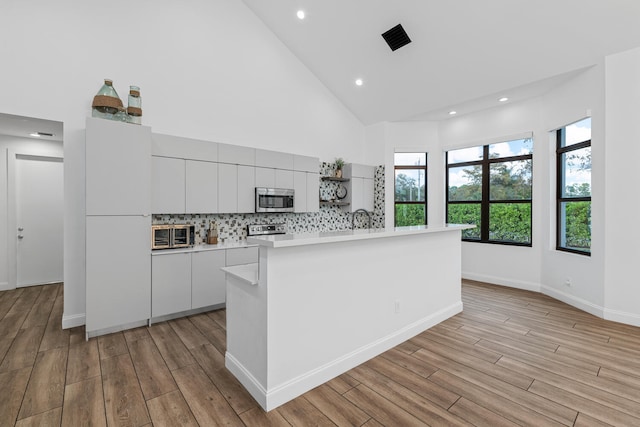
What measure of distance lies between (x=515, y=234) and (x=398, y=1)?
4.11 m

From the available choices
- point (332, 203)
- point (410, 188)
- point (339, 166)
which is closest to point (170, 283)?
point (332, 203)

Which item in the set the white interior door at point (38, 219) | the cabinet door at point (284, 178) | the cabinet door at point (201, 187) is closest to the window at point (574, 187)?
the cabinet door at point (284, 178)

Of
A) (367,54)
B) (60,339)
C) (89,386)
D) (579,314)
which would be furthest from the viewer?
(367,54)

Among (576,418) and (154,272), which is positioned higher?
(154,272)

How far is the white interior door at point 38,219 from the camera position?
471cm

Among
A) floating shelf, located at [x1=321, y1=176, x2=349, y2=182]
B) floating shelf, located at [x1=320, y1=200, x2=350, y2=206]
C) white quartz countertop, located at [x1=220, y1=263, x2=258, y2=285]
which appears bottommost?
white quartz countertop, located at [x1=220, y1=263, x2=258, y2=285]

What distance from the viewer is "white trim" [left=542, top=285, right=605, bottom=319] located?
3689 mm

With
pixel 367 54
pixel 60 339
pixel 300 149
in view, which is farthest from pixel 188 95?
pixel 60 339

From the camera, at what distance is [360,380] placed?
7.56 ft

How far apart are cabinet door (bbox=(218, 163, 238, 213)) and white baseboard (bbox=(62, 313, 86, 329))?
1946 millimetres

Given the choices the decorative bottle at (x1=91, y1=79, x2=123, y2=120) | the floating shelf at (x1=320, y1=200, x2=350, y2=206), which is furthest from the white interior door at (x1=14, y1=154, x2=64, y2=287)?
the floating shelf at (x1=320, y1=200, x2=350, y2=206)

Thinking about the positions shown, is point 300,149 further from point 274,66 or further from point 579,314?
point 579,314

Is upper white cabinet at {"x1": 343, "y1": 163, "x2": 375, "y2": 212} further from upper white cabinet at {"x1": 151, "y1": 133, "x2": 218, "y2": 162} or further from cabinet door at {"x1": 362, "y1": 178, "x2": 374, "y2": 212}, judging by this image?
upper white cabinet at {"x1": 151, "y1": 133, "x2": 218, "y2": 162}

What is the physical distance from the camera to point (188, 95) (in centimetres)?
416
